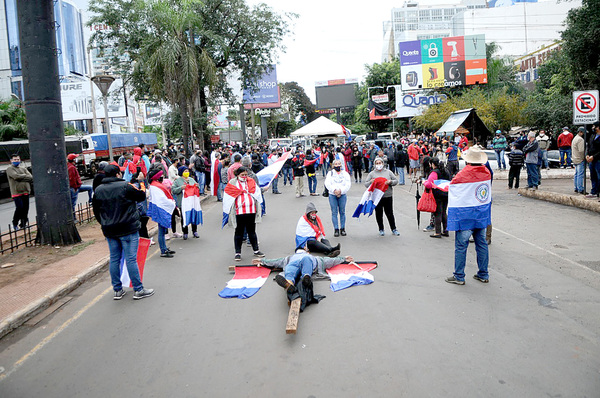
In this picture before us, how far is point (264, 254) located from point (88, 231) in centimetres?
→ 537

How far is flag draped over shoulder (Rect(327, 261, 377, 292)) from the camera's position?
6.47 meters

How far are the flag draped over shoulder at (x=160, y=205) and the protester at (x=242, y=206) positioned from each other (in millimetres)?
1110

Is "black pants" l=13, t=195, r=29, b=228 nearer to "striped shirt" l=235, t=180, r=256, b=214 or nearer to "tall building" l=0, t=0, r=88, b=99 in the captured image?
"striped shirt" l=235, t=180, r=256, b=214

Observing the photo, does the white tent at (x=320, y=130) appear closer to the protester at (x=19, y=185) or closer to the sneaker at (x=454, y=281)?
the protester at (x=19, y=185)

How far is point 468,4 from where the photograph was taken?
157000mm

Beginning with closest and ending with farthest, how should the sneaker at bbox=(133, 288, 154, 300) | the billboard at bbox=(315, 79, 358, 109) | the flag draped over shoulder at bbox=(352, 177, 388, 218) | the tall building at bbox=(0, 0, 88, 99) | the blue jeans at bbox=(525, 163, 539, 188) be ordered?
the sneaker at bbox=(133, 288, 154, 300)
the flag draped over shoulder at bbox=(352, 177, 388, 218)
the blue jeans at bbox=(525, 163, 539, 188)
the tall building at bbox=(0, 0, 88, 99)
the billboard at bbox=(315, 79, 358, 109)

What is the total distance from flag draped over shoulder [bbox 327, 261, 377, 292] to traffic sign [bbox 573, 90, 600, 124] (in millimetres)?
7825

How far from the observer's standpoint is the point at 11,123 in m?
31.6

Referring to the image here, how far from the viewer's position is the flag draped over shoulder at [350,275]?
647cm

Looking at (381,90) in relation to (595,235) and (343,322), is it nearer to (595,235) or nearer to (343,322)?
(595,235)

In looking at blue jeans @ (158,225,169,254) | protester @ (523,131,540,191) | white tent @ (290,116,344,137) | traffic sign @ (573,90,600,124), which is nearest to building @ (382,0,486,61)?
white tent @ (290,116,344,137)

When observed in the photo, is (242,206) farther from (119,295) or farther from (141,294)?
(119,295)

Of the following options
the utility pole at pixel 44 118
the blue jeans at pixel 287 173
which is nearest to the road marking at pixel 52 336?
the utility pole at pixel 44 118

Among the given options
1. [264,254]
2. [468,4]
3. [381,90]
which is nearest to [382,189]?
[264,254]
